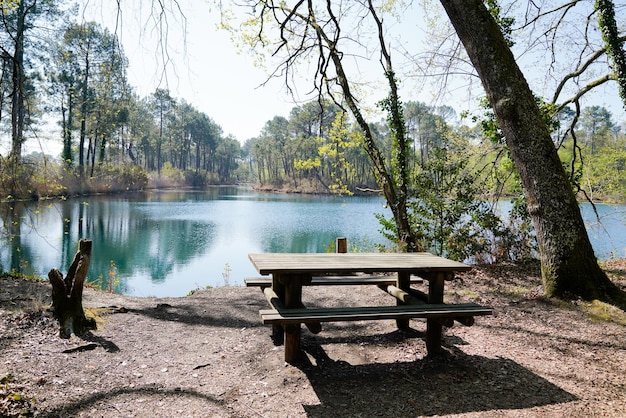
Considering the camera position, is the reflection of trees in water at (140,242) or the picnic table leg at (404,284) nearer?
the picnic table leg at (404,284)

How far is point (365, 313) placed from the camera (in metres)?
3.16

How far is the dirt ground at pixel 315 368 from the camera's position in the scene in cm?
270

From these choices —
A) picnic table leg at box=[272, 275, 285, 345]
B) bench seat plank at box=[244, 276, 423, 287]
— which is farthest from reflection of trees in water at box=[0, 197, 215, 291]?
picnic table leg at box=[272, 275, 285, 345]

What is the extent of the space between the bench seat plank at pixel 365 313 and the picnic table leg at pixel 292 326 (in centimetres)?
10

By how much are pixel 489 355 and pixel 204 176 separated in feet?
237

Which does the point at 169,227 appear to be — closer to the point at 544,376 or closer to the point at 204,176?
the point at 544,376

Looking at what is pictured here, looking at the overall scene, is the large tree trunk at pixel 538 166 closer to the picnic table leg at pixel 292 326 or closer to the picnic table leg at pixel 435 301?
the picnic table leg at pixel 435 301


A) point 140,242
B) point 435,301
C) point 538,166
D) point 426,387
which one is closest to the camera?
point 426,387

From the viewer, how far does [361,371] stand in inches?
129

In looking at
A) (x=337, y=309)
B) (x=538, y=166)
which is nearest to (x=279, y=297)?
(x=337, y=309)

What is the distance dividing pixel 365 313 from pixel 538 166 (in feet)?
10.6

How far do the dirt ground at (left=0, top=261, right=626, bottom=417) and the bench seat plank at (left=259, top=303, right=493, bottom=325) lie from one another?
1.58 ft

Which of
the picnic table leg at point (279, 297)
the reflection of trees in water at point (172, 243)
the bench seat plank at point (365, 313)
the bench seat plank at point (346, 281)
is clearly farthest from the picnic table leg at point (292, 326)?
the reflection of trees in water at point (172, 243)

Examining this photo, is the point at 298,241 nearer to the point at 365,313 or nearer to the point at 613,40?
the point at 613,40
